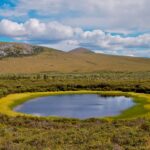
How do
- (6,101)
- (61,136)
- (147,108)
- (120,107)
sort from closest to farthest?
(61,136) < (147,108) < (120,107) < (6,101)

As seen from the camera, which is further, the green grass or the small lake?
the small lake

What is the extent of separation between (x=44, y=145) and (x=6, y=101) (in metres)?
35.8

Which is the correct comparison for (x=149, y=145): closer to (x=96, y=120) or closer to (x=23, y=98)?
(x=96, y=120)

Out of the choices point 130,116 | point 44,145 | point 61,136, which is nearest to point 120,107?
point 130,116

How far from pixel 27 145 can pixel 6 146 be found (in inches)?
50.8

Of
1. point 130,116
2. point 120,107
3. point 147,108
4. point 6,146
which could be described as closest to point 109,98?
point 120,107

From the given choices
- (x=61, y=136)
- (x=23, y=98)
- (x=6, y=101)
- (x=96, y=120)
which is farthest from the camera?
(x=23, y=98)

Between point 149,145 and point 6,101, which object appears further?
point 6,101

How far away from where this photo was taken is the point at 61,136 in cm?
2378

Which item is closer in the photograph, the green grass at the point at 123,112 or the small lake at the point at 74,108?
the green grass at the point at 123,112

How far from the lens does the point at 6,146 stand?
20.0 m

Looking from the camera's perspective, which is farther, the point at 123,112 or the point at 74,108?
the point at 74,108

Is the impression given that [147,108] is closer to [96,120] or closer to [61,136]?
[96,120]

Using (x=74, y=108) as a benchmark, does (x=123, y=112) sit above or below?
above
